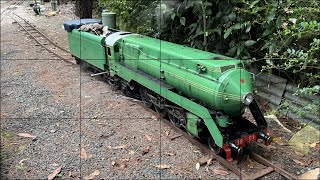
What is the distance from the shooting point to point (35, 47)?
12680 mm

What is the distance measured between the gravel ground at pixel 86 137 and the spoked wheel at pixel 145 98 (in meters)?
0.21

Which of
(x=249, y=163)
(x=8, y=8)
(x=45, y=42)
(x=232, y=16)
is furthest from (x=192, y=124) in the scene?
(x=8, y=8)

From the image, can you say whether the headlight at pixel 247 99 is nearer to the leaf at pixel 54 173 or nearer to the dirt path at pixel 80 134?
the dirt path at pixel 80 134

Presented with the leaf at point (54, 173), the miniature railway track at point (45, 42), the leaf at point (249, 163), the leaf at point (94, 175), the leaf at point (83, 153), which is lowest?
the leaf at point (249, 163)

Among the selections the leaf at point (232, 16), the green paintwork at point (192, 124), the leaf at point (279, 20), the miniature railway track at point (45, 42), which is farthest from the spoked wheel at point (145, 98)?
the miniature railway track at point (45, 42)

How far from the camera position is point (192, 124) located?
18.5 ft

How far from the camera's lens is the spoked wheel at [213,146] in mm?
5426

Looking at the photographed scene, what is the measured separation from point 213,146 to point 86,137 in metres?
2.30

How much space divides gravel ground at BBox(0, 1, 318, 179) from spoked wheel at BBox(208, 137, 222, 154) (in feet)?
0.71

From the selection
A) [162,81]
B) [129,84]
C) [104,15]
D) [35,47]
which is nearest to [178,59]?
[162,81]

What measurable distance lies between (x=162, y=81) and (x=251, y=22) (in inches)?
93.7

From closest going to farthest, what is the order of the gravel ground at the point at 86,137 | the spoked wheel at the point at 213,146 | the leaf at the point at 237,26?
1. the gravel ground at the point at 86,137
2. the spoked wheel at the point at 213,146
3. the leaf at the point at 237,26

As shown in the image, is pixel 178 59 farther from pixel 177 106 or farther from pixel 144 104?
pixel 144 104

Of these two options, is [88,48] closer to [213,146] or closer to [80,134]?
[80,134]
